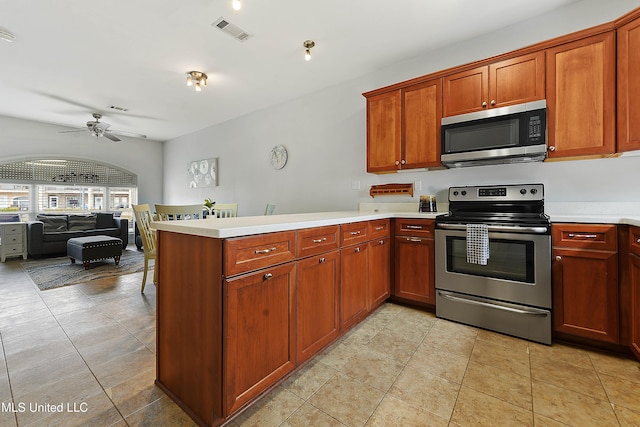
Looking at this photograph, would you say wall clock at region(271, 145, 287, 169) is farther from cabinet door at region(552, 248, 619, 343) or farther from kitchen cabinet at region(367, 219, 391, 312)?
cabinet door at region(552, 248, 619, 343)

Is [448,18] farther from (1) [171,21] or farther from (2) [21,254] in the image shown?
(2) [21,254]

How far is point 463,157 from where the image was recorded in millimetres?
2488

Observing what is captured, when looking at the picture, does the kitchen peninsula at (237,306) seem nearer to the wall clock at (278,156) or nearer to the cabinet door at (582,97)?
the cabinet door at (582,97)

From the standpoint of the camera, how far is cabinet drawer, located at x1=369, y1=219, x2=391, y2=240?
96.2 inches

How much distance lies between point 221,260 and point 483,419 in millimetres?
1451

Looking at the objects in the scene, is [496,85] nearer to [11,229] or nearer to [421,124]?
[421,124]

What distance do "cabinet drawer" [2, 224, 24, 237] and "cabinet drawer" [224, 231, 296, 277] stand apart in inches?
239

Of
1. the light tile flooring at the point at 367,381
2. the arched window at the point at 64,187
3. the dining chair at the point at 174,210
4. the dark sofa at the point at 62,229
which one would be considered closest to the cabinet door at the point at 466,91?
the light tile flooring at the point at 367,381

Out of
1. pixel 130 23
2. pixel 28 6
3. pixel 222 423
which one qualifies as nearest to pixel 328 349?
pixel 222 423

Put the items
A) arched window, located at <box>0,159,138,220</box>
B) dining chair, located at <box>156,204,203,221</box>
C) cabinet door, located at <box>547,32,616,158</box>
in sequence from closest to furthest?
cabinet door, located at <box>547,32,616,158</box> → dining chair, located at <box>156,204,203,221</box> → arched window, located at <box>0,159,138,220</box>

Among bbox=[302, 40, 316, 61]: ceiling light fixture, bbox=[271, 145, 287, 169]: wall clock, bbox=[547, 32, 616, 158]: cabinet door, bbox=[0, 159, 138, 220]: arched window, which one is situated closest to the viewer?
bbox=[547, 32, 616, 158]: cabinet door

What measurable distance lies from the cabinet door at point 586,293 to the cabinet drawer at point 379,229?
4.15 ft

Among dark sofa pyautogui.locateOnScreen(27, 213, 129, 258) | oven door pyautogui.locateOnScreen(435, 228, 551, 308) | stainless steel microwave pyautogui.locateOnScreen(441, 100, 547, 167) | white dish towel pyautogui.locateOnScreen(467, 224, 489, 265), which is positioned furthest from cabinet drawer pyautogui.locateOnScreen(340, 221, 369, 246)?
dark sofa pyautogui.locateOnScreen(27, 213, 129, 258)

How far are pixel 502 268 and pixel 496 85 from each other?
155 centimetres
